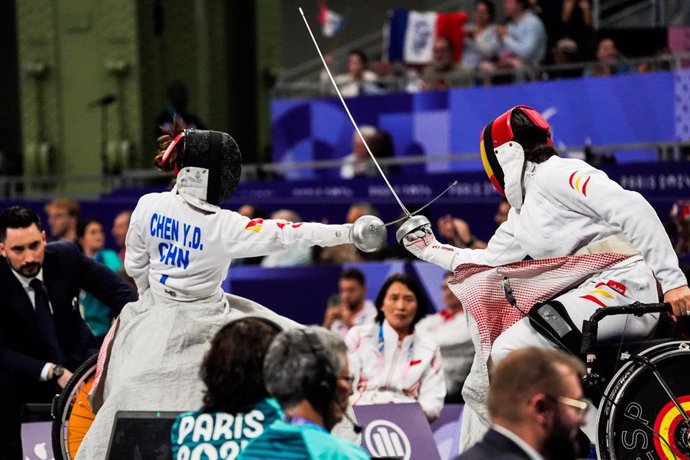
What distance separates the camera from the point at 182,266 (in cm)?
560

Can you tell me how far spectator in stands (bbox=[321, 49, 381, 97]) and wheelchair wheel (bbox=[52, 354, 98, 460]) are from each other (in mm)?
7233

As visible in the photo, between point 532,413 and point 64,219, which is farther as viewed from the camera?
point 64,219

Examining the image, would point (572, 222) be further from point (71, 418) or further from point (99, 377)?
point (71, 418)

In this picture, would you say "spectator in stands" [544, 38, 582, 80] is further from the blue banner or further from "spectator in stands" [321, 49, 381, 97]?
"spectator in stands" [321, 49, 381, 97]

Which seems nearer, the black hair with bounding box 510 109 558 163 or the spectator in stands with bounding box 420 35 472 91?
the black hair with bounding box 510 109 558 163

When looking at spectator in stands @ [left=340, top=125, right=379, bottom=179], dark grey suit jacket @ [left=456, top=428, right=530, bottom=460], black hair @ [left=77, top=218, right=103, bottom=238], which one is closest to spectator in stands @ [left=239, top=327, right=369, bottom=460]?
dark grey suit jacket @ [left=456, top=428, right=530, bottom=460]

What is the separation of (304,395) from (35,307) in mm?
3236

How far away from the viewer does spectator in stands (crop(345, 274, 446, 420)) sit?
6945 mm

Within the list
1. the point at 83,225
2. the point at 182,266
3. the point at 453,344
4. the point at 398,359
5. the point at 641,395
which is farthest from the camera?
the point at 83,225

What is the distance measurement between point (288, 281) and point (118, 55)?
22.5 ft

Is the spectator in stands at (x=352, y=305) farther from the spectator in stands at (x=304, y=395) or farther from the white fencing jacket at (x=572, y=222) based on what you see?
the spectator in stands at (x=304, y=395)

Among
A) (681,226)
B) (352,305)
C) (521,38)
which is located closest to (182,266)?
(352,305)

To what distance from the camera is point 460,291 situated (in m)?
5.74

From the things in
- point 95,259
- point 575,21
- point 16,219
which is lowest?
point 95,259
